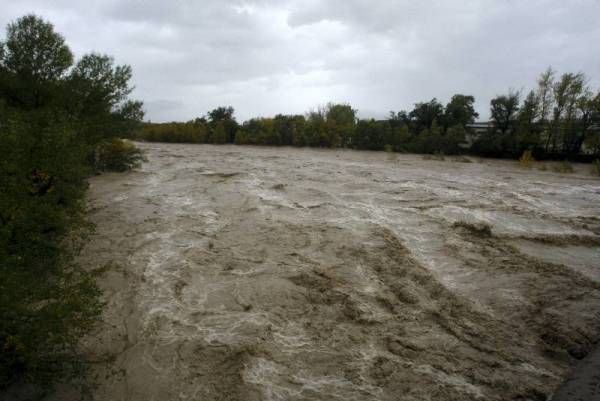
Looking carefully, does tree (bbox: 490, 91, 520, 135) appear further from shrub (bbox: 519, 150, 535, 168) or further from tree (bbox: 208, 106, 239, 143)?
tree (bbox: 208, 106, 239, 143)

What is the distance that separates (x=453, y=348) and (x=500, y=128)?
1819 inches

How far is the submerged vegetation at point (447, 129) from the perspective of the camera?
41125 mm

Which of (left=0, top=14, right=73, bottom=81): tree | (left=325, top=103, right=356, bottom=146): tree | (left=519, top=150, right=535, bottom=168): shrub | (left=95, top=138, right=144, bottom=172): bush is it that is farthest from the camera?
(left=325, top=103, right=356, bottom=146): tree

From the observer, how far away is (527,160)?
38.7 meters

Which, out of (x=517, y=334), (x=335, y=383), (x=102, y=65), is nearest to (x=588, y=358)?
(x=517, y=334)

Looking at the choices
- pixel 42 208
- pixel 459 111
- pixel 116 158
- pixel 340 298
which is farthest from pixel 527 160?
pixel 42 208

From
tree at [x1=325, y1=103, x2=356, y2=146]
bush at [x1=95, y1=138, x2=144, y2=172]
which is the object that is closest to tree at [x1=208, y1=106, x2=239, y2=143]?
tree at [x1=325, y1=103, x2=356, y2=146]

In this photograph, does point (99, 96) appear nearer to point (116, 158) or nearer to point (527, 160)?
point (116, 158)

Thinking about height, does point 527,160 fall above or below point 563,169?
above

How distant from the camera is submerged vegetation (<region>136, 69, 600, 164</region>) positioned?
4112 cm

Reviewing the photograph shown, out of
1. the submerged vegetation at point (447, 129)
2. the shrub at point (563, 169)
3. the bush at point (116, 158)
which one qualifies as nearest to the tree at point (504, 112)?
the submerged vegetation at point (447, 129)

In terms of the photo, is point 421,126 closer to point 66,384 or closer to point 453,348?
point 453,348

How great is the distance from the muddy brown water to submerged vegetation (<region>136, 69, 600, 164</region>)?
2526 centimetres

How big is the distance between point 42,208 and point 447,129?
49.7m
